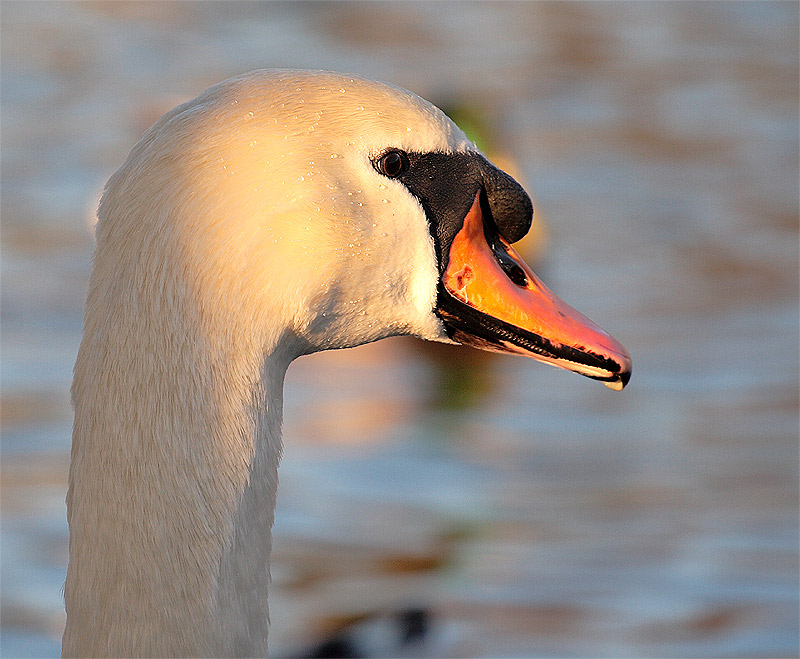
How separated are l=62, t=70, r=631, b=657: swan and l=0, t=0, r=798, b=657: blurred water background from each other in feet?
8.69

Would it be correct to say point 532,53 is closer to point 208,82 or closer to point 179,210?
point 208,82

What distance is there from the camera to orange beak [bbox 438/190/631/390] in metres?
2.88

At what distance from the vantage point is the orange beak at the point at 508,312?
2877 millimetres

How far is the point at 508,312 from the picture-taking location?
2.94 meters

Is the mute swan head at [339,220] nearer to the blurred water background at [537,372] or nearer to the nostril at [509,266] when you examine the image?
the nostril at [509,266]

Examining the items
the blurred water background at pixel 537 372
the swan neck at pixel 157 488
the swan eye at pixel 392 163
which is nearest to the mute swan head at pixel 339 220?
the swan eye at pixel 392 163

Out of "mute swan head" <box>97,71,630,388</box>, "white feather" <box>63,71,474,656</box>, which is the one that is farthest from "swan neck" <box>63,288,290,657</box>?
"mute swan head" <box>97,71,630,388</box>

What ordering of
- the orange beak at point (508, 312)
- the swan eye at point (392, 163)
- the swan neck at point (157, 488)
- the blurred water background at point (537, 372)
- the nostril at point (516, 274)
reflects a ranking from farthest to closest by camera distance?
1. the blurred water background at point (537, 372)
2. the nostril at point (516, 274)
3. the orange beak at point (508, 312)
4. the swan eye at point (392, 163)
5. the swan neck at point (157, 488)

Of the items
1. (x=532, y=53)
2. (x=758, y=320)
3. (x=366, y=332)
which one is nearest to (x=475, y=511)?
(x=758, y=320)

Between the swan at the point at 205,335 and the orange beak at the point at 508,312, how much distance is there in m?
0.28

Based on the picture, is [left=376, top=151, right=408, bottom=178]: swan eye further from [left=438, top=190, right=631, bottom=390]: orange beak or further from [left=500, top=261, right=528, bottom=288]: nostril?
[left=500, top=261, right=528, bottom=288]: nostril

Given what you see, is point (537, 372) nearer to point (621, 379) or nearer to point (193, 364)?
point (621, 379)

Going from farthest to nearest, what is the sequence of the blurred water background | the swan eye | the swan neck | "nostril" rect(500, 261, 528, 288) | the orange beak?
the blurred water background, "nostril" rect(500, 261, 528, 288), the orange beak, the swan eye, the swan neck

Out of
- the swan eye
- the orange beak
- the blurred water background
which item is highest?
the blurred water background
